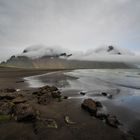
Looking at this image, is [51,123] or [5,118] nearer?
[51,123]

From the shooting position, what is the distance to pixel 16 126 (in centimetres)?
965

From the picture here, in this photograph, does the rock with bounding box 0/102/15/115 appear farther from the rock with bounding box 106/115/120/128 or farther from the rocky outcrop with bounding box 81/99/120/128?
the rock with bounding box 106/115/120/128

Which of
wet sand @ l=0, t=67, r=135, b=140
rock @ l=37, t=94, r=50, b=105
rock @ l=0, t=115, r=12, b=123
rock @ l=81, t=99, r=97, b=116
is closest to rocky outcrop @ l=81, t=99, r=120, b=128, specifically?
rock @ l=81, t=99, r=97, b=116

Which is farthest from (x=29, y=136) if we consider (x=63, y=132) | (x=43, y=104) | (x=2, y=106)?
(x=43, y=104)

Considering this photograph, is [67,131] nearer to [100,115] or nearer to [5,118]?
[100,115]

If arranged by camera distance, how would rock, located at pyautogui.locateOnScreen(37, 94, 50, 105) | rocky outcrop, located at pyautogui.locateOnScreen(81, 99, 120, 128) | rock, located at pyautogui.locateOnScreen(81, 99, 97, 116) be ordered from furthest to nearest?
rock, located at pyautogui.locateOnScreen(37, 94, 50, 105)
rock, located at pyautogui.locateOnScreen(81, 99, 97, 116)
rocky outcrop, located at pyautogui.locateOnScreen(81, 99, 120, 128)

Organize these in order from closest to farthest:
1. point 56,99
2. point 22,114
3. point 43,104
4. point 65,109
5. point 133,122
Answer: point 22,114
point 133,122
point 65,109
point 43,104
point 56,99

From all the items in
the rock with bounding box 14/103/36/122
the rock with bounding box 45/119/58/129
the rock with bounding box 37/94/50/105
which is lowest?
the rock with bounding box 45/119/58/129

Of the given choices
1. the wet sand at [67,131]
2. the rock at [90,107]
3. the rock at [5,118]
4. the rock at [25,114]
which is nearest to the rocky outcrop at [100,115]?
the rock at [90,107]

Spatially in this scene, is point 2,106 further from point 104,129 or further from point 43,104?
point 104,129

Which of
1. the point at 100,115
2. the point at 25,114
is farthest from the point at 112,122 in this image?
the point at 25,114

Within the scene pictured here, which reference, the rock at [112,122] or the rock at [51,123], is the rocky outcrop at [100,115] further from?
the rock at [51,123]

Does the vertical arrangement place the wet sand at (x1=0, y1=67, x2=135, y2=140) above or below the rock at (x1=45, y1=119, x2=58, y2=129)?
below

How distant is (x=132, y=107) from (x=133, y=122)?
160 inches
